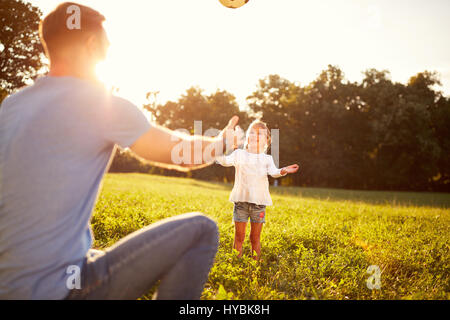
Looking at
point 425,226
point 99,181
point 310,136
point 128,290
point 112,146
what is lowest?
point 425,226

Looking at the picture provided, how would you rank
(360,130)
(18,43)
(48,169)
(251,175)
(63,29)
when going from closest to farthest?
(48,169)
(63,29)
(251,175)
(18,43)
(360,130)

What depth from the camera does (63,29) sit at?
1.75 m

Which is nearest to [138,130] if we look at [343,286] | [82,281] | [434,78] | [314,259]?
[82,281]

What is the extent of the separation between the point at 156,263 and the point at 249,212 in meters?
2.86

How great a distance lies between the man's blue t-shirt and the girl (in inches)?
A: 109

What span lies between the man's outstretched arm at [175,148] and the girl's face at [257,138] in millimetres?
2635

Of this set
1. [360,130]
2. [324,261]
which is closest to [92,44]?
[324,261]

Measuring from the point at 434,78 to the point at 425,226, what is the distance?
45303 millimetres

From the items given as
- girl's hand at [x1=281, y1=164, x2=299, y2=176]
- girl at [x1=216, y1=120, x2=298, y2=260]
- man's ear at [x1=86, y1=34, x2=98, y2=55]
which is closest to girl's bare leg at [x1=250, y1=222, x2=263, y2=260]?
girl at [x1=216, y1=120, x2=298, y2=260]

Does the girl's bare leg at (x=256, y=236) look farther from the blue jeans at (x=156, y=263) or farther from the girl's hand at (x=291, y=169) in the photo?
the blue jeans at (x=156, y=263)

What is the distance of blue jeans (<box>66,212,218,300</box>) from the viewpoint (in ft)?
5.80

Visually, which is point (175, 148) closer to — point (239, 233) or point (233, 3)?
point (239, 233)

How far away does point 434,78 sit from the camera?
43062 mm
